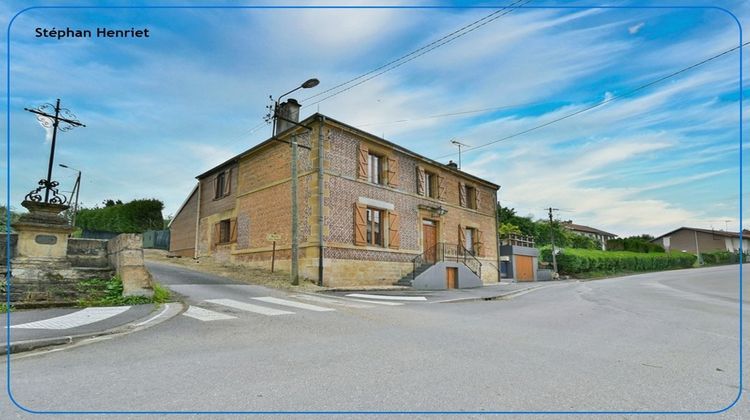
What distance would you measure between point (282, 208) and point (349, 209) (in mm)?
2721

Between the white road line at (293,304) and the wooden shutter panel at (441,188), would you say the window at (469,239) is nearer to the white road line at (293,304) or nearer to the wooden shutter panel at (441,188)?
the wooden shutter panel at (441,188)

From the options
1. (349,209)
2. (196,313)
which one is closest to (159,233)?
(349,209)

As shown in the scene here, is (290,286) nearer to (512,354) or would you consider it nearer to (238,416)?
(512,354)

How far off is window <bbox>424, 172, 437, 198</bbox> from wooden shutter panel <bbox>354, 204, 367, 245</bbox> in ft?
17.0

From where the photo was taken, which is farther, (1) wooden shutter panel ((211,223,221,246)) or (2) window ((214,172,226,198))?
(2) window ((214,172,226,198))

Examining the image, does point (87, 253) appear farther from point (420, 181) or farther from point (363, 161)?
point (420, 181)

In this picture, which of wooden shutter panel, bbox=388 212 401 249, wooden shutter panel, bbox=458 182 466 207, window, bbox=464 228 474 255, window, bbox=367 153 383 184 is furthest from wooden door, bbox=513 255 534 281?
window, bbox=367 153 383 184

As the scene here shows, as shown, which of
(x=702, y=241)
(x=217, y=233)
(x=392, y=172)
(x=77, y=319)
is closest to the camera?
(x=77, y=319)

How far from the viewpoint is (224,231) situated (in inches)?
832

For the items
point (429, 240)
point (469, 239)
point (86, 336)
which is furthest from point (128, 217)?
point (86, 336)

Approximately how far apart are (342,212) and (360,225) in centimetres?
93

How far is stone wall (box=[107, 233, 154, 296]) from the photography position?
9242mm

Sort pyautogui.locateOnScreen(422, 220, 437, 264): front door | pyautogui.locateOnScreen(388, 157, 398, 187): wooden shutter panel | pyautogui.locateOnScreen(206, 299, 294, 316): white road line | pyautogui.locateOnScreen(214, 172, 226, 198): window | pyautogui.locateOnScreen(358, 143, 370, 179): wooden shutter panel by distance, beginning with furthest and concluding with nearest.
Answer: pyautogui.locateOnScreen(214, 172, 226, 198): window → pyautogui.locateOnScreen(422, 220, 437, 264): front door → pyautogui.locateOnScreen(388, 157, 398, 187): wooden shutter panel → pyautogui.locateOnScreen(358, 143, 370, 179): wooden shutter panel → pyautogui.locateOnScreen(206, 299, 294, 316): white road line

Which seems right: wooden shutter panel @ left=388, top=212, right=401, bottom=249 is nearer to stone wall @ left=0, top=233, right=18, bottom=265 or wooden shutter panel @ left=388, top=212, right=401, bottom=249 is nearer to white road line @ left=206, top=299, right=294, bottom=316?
white road line @ left=206, top=299, right=294, bottom=316
